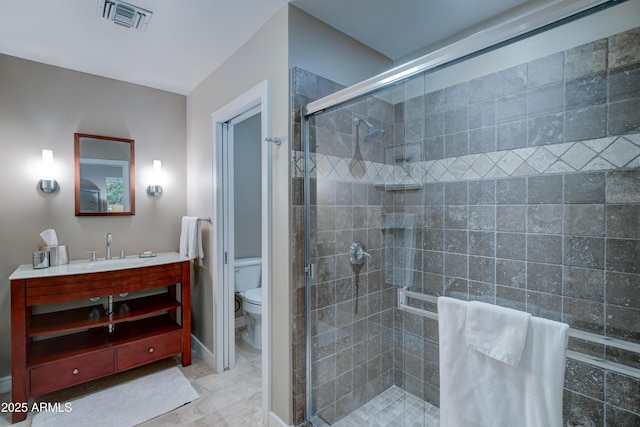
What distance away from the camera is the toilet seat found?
2.61 meters

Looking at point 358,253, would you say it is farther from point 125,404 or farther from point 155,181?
point 155,181

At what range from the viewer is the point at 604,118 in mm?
1326

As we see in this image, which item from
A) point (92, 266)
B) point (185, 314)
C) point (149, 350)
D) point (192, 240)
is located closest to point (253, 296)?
point (185, 314)

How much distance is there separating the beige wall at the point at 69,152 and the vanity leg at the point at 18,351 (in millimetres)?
543

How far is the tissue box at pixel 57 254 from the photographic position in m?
2.15

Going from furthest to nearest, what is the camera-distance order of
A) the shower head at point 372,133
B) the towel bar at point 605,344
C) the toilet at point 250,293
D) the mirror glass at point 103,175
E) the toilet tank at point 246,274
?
the toilet tank at point 246,274 → the toilet at point 250,293 → the mirror glass at point 103,175 → the shower head at point 372,133 → the towel bar at point 605,344

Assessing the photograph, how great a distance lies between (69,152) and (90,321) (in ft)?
4.48

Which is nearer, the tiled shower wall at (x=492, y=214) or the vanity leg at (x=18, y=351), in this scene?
the tiled shower wall at (x=492, y=214)

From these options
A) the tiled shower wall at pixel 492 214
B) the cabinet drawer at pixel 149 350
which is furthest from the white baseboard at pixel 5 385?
the tiled shower wall at pixel 492 214

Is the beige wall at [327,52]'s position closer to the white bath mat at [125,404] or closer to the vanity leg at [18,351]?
the vanity leg at [18,351]

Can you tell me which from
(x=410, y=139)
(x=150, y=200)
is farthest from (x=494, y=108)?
(x=150, y=200)

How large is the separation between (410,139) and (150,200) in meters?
2.39

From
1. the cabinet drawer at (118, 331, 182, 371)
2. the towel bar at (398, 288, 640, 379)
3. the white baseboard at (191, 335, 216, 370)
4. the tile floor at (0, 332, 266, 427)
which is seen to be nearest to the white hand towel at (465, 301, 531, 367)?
the towel bar at (398, 288, 640, 379)

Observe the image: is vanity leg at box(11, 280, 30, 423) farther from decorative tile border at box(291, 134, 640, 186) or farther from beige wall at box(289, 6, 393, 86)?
beige wall at box(289, 6, 393, 86)
